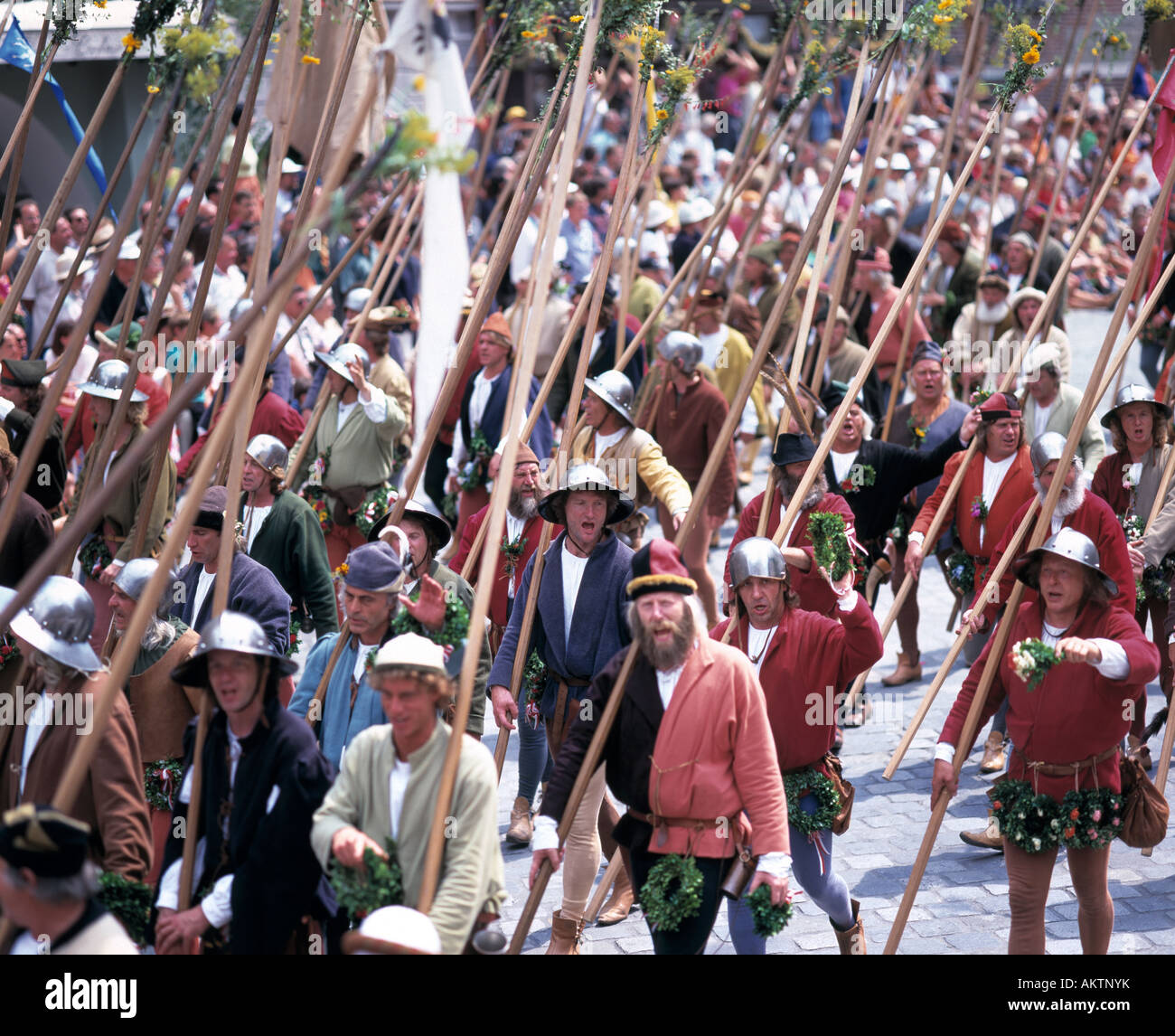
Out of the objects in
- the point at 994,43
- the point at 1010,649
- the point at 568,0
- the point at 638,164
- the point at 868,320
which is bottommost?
the point at 1010,649

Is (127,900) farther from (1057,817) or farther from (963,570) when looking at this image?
(963,570)

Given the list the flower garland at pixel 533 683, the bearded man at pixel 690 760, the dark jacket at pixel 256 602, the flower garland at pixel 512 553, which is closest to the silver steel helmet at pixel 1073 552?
the bearded man at pixel 690 760

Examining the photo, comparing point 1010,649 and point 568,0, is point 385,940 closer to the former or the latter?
point 1010,649

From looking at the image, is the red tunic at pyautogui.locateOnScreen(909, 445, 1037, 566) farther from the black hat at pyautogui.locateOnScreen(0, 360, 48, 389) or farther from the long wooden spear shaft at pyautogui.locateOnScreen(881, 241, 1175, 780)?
the black hat at pyautogui.locateOnScreen(0, 360, 48, 389)

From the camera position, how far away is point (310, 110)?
11336mm

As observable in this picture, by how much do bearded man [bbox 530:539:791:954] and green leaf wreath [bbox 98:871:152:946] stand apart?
1.12m

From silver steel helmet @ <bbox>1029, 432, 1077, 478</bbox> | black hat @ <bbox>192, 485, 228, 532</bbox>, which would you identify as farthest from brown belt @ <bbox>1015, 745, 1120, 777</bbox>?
black hat @ <bbox>192, 485, 228, 532</bbox>

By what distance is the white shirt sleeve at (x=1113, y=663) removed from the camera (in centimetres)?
499

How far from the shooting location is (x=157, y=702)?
5.47 m

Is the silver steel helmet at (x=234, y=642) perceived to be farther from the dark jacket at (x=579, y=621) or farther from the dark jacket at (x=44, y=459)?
the dark jacket at (x=44, y=459)

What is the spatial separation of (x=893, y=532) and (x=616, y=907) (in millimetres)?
3177

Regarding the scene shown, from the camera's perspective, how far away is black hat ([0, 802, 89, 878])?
3.52 metres

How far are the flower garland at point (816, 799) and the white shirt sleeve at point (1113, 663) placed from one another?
3.29 ft
